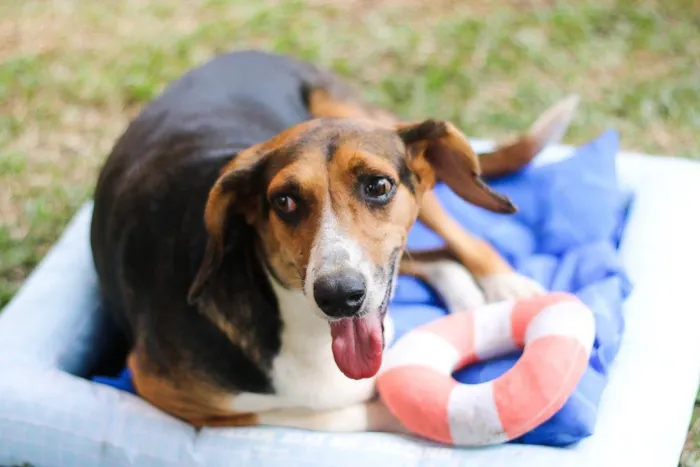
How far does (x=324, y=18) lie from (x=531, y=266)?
11.6 ft

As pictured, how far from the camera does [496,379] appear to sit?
3066mm

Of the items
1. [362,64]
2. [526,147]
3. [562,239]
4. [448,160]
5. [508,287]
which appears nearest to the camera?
[448,160]

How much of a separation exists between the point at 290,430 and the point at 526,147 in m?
1.88

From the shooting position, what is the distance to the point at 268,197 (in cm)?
285

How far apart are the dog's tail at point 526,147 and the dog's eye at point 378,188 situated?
5.05ft

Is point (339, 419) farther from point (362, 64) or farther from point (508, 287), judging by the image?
point (362, 64)

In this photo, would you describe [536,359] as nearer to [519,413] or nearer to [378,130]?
[519,413]

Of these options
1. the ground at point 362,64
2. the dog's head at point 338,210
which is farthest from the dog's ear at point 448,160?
the ground at point 362,64

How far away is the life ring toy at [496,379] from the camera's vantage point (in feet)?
9.75

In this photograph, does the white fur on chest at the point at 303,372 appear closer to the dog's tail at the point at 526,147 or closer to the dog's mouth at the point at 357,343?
the dog's mouth at the point at 357,343

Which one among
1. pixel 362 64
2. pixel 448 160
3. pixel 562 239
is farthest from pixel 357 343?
pixel 362 64

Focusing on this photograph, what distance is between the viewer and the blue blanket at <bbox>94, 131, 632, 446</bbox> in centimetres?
344

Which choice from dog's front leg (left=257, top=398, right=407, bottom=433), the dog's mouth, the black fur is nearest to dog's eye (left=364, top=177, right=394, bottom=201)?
the dog's mouth

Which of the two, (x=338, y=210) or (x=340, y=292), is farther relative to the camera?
(x=338, y=210)
